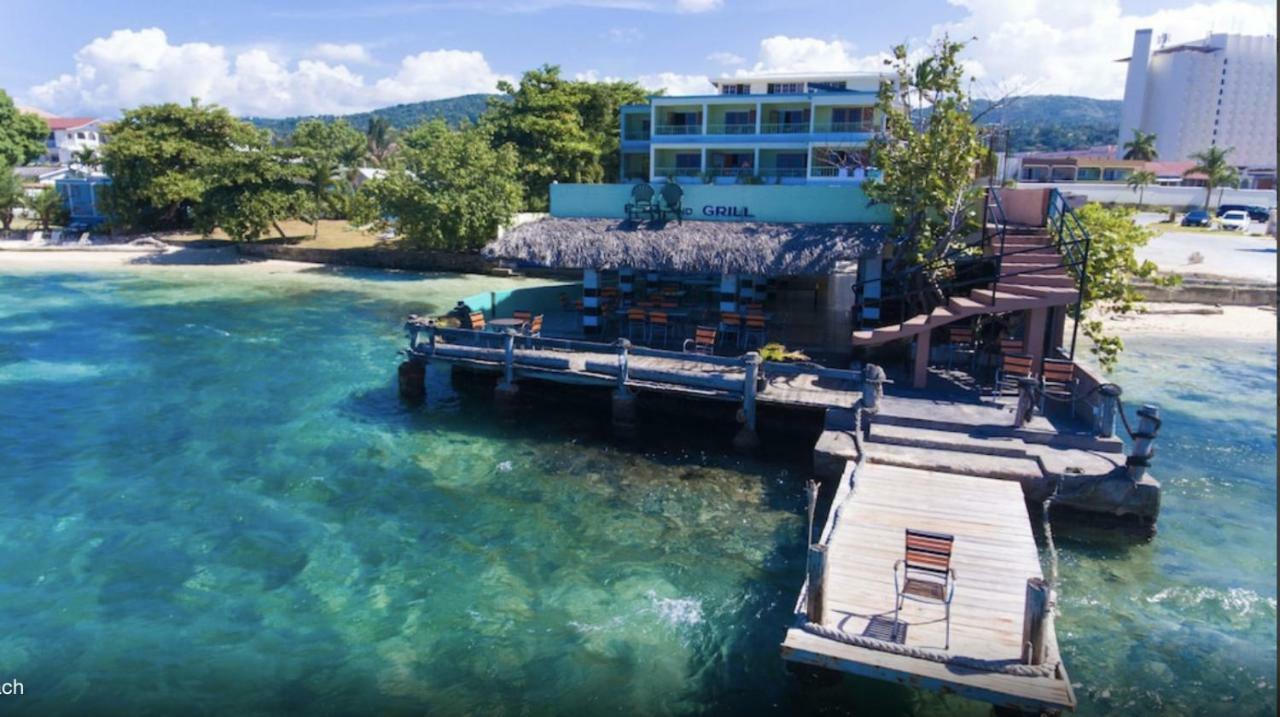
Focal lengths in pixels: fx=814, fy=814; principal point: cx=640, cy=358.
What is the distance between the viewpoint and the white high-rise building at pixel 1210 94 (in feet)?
436

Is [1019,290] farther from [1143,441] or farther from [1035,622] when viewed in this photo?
[1035,622]

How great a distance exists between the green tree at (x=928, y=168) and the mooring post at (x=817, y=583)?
1192cm

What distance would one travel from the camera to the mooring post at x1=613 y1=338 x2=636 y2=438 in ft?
60.0

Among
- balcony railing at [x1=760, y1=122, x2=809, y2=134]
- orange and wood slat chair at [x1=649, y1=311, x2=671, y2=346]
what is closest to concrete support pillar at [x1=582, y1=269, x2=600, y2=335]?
orange and wood slat chair at [x1=649, y1=311, x2=671, y2=346]

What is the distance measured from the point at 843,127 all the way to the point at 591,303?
30181mm

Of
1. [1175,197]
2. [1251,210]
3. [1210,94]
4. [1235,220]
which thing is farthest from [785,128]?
[1210,94]

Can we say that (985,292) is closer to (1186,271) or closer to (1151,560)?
(1151,560)

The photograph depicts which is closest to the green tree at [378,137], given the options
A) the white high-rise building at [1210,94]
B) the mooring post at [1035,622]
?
the mooring post at [1035,622]

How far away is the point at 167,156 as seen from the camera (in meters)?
53.3

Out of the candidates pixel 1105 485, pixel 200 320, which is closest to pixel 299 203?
pixel 200 320

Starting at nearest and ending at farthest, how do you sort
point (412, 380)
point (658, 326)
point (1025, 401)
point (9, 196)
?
point (1025, 401)
point (412, 380)
point (658, 326)
point (9, 196)

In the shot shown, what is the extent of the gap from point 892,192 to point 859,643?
45.5 ft

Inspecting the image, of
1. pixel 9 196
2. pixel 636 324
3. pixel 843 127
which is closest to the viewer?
pixel 636 324

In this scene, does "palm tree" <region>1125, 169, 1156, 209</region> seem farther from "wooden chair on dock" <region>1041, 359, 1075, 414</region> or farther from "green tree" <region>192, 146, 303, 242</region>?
"green tree" <region>192, 146, 303, 242</region>
